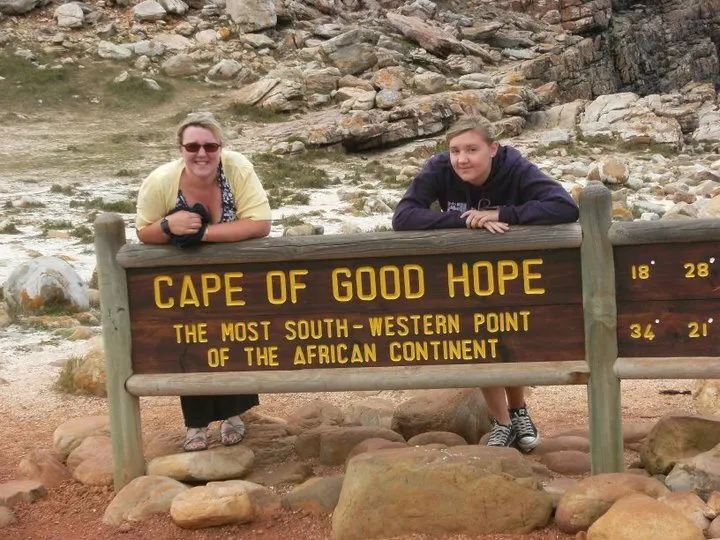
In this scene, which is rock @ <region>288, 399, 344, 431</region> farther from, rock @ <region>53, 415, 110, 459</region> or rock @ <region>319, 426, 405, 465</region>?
rock @ <region>53, 415, 110, 459</region>

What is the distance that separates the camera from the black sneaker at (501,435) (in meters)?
4.52

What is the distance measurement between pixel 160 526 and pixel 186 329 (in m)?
0.89

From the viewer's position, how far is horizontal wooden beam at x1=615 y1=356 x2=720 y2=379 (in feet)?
12.5

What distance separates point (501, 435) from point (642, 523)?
1.33 m

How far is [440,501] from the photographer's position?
12.0 ft

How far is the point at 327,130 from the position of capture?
21.9m

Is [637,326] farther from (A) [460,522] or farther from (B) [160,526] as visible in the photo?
(B) [160,526]

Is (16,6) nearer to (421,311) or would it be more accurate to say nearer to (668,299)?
(421,311)

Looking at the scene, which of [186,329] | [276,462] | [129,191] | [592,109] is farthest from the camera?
[592,109]

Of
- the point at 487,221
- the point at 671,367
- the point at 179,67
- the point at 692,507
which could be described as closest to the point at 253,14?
the point at 179,67

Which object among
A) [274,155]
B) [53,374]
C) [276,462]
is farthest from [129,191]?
[276,462]

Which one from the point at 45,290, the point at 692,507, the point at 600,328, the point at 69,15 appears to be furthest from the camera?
the point at 69,15

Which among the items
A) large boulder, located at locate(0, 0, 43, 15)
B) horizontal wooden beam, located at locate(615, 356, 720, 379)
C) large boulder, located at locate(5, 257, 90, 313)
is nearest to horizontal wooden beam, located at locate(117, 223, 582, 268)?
horizontal wooden beam, located at locate(615, 356, 720, 379)

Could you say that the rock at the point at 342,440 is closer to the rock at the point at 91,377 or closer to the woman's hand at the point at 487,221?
the woman's hand at the point at 487,221
